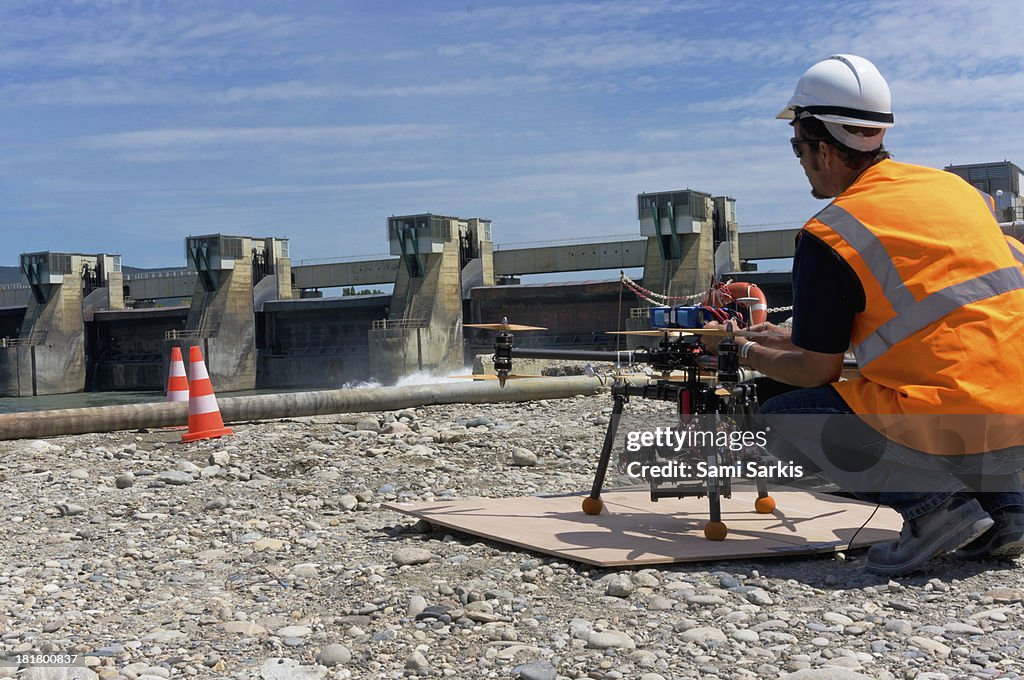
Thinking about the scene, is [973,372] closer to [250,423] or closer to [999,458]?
[999,458]

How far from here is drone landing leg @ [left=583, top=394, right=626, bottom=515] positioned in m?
3.89

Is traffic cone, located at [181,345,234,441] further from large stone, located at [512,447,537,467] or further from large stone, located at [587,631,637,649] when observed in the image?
large stone, located at [587,631,637,649]

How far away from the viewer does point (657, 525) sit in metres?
3.84

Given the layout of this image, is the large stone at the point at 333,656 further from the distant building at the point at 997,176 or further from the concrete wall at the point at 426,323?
the concrete wall at the point at 426,323

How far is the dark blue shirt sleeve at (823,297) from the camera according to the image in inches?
114

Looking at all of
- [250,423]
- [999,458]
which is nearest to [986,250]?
[999,458]

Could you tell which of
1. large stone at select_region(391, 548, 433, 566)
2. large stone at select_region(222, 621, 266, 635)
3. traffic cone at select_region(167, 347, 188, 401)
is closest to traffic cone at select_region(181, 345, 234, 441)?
traffic cone at select_region(167, 347, 188, 401)

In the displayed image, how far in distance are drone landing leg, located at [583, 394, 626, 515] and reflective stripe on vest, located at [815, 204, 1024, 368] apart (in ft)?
3.99

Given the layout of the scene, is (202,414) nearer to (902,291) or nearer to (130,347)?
(902,291)

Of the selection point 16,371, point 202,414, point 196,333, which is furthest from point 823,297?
point 16,371

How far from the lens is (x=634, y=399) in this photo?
34.2 ft

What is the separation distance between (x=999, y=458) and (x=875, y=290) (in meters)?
0.66

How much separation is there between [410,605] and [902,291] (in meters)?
1.76

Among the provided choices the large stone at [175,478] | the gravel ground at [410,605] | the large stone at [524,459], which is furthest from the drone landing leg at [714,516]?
the large stone at [175,478]
